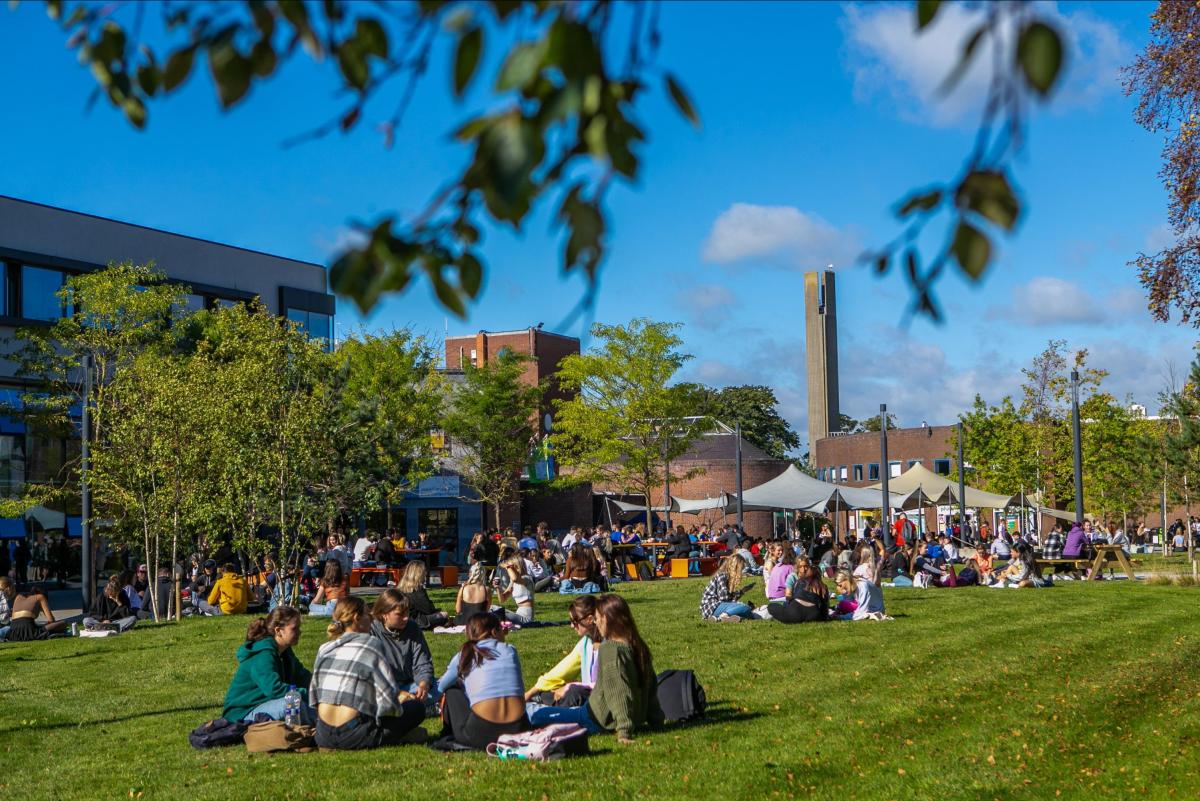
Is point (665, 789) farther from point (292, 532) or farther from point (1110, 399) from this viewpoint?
point (1110, 399)

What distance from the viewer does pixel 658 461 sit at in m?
52.5

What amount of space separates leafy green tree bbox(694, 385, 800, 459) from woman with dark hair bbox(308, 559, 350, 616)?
92.5 m

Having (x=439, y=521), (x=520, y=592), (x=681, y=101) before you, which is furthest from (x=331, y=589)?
(x=439, y=521)

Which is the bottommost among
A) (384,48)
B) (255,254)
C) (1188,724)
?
(1188,724)

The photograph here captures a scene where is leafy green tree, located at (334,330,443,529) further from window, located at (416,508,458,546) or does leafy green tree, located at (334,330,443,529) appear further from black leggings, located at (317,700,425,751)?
black leggings, located at (317,700,425,751)

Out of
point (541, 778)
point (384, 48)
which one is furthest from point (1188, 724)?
point (384, 48)

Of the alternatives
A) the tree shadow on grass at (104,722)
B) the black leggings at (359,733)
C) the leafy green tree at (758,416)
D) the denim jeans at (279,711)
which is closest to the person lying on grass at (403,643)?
the denim jeans at (279,711)

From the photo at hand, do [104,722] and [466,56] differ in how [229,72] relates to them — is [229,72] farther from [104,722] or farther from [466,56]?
[104,722]

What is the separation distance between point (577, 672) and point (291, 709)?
262 centimetres

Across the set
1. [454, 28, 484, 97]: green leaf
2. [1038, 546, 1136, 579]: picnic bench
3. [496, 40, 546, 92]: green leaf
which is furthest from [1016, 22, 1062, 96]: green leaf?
[1038, 546, 1136, 579]: picnic bench

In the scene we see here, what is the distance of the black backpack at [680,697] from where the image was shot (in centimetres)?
1112

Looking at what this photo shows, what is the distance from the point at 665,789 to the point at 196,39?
21.3ft

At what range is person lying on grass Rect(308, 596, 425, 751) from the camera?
Result: 978cm

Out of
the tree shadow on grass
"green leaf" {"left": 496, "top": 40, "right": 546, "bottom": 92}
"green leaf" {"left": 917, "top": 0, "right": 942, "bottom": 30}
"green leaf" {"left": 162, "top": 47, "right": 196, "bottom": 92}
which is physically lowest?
the tree shadow on grass
